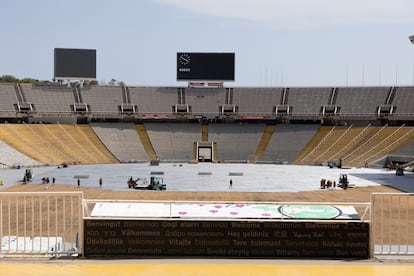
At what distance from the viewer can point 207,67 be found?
4031 inches

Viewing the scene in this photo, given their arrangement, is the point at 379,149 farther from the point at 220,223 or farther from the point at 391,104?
the point at 220,223

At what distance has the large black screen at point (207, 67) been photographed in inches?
4021

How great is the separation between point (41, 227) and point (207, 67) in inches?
3566

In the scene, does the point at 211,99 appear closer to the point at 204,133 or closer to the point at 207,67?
the point at 207,67

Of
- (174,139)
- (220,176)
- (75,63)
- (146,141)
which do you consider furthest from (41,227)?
(75,63)

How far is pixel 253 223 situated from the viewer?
36.7 ft

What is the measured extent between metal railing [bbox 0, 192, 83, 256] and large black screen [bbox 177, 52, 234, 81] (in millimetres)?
64543

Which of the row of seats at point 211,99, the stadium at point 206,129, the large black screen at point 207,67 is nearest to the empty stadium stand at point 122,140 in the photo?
the stadium at point 206,129

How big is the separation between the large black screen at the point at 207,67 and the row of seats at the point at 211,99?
9.78 ft

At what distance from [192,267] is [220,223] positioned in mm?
1369

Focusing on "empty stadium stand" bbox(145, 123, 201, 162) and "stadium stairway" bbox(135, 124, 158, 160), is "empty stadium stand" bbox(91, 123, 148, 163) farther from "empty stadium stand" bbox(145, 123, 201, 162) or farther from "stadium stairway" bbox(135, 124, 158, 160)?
"empty stadium stand" bbox(145, 123, 201, 162)

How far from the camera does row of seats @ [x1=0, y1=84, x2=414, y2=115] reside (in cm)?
9494

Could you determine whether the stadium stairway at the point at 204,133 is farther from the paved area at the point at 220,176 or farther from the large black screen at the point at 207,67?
the paved area at the point at 220,176

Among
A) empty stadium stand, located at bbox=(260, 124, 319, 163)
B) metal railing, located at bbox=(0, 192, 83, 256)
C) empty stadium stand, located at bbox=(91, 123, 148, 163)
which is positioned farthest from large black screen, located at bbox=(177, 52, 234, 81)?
metal railing, located at bbox=(0, 192, 83, 256)
